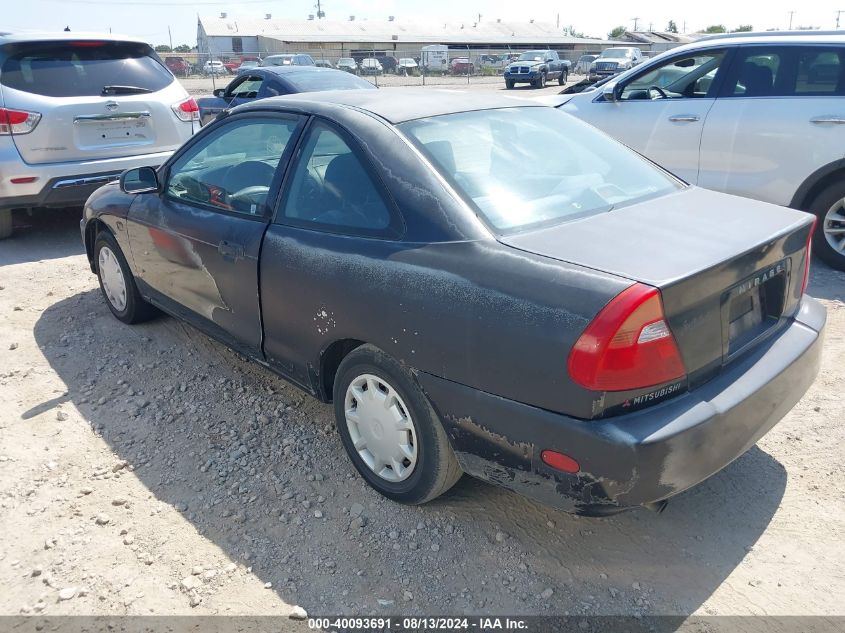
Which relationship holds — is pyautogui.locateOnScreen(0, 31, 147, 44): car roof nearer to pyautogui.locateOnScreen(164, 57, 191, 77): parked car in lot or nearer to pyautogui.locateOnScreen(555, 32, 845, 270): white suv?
pyautogui.locateOnScreen(555, 32, 845, 270): white suv

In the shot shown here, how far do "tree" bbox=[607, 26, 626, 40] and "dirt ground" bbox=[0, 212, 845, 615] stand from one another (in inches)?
3640

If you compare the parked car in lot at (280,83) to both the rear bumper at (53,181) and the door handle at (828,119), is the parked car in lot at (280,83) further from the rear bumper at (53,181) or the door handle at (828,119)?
the door handle at (828,119)

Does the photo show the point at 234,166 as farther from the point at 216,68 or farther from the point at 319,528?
the point at 216,68

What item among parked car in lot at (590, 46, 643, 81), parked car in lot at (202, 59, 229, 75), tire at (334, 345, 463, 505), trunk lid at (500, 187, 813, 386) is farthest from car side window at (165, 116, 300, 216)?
parked car in lot at (202, 59, 229, 75)

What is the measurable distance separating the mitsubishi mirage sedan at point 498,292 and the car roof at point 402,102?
0.02 metres

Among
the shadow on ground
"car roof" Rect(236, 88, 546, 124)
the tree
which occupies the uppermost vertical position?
the tree

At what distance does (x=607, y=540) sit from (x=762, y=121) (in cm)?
442

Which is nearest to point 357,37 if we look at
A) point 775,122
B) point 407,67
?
point 407,67

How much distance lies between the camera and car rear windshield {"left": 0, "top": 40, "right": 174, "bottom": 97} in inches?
249

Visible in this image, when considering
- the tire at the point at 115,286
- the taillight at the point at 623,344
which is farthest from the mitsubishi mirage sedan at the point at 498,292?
the tire at the point at 115,286

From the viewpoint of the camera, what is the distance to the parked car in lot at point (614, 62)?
105 feet

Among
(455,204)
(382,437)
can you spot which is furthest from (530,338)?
(382,437)

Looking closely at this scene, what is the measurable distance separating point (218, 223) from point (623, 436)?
228 cm

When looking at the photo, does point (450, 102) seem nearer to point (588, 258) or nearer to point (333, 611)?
point (588, 258)
